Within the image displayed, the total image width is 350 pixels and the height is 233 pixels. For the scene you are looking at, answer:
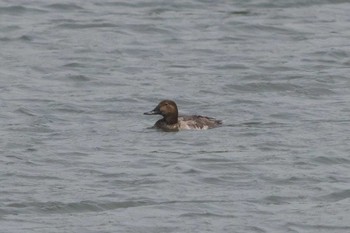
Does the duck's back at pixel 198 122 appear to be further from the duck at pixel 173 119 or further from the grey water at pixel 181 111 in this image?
the grey water at pixel 181 111

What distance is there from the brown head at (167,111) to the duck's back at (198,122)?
109 millimetres

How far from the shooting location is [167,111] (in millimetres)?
16750

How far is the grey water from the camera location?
41.8ft

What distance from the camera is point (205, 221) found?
1237cm

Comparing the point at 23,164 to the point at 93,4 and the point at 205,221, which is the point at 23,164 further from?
the point at 93,4

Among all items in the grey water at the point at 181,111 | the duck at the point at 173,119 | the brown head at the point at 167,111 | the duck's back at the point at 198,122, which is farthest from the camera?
the brown head at the point at 167,111

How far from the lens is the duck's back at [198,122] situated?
16.4 meters

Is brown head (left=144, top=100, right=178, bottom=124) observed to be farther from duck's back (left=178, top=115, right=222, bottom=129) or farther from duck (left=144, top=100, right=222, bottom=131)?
duck's back (left=178, top=115, right=222, bottom=129)

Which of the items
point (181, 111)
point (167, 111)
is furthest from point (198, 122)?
point (181, 111)

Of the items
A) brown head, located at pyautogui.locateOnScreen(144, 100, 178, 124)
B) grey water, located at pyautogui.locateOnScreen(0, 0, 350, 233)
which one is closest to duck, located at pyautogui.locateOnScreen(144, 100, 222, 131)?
brown head, located at pyautogui.locateOnScreen(144, 100, 178, 124)

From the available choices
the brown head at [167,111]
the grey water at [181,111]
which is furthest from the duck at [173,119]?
the grey water at [181,111]

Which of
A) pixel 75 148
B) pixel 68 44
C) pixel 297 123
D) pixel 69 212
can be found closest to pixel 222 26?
pixel 68 44

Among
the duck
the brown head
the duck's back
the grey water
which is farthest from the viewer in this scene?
the brown head

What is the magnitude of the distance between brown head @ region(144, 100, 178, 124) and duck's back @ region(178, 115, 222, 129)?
11 cm
